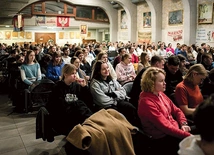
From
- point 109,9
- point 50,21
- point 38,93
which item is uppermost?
point 109,9

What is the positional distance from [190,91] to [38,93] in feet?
9.80

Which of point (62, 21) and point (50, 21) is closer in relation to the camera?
point (50, 21)

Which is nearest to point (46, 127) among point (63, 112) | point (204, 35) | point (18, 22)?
point (63, 112)

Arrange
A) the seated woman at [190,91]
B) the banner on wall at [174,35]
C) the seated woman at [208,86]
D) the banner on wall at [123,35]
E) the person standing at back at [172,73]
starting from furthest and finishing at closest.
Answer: the banner on wall at [123,35]
the banner on wall at [174,35]
the person standing at back at [172,73]
the seated woman at [208,86]
the seated woman at [190,91]

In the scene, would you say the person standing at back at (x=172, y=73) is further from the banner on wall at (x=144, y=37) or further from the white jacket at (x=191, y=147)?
the banner on wall at (x=144, y=37)

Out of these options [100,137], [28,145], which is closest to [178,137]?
[100,137]

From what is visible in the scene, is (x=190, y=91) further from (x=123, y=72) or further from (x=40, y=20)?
(x=40, y=20)

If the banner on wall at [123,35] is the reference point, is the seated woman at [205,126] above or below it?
below

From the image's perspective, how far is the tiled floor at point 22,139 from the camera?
3486mm

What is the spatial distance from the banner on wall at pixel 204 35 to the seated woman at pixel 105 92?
10.6 metres

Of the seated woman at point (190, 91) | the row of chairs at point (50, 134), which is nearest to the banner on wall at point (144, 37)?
the seated woman at point (190, 91)

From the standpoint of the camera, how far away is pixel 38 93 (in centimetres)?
480

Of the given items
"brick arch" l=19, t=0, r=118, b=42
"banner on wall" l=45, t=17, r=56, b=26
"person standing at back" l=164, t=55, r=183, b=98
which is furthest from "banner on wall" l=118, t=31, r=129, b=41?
"person standing at back" l=164, t=55, r=183, b=98

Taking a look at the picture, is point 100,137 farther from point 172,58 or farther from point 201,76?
point 172,58
